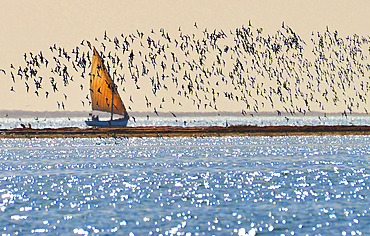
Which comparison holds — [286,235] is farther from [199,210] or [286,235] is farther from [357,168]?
[357,168]

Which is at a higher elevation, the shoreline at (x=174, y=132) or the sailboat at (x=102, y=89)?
the sailboat at (x=102, y=89)

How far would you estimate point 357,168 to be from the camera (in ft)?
207

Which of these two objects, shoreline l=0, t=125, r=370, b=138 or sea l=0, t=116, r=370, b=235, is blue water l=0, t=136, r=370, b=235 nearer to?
sea l=0, t=116, r=370, b=235

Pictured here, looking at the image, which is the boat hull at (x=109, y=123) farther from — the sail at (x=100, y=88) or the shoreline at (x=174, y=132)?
the shoreline at (x=174, y=132)

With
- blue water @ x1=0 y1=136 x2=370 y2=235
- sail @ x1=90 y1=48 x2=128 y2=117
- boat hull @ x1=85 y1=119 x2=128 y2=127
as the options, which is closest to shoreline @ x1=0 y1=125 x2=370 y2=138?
sail @ x1=90 y1=48 x2=128 y2=117

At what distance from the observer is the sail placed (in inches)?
5379

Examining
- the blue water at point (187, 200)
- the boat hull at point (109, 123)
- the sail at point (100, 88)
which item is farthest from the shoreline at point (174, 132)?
the blue water at point (187, 200)

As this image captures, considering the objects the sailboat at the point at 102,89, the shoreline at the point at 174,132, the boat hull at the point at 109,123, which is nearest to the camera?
the shoreline at the point at 174,132

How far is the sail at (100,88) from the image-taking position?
137 metres

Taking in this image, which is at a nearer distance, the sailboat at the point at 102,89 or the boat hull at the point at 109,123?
the sailboat at the point at 102,89

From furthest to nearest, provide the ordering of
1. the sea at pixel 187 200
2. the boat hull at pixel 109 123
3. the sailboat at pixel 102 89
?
1. the boat hull at pixel 109 123
2. the sailboat at pixel 102 89
3. the sea at pixel 187 200

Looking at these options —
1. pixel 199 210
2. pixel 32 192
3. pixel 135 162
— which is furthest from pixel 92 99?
pixel 199 210

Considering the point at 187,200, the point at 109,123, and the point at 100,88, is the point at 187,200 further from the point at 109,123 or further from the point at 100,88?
the point at 109,123

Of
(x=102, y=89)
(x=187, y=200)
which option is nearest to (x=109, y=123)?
(x=102, y=89)
